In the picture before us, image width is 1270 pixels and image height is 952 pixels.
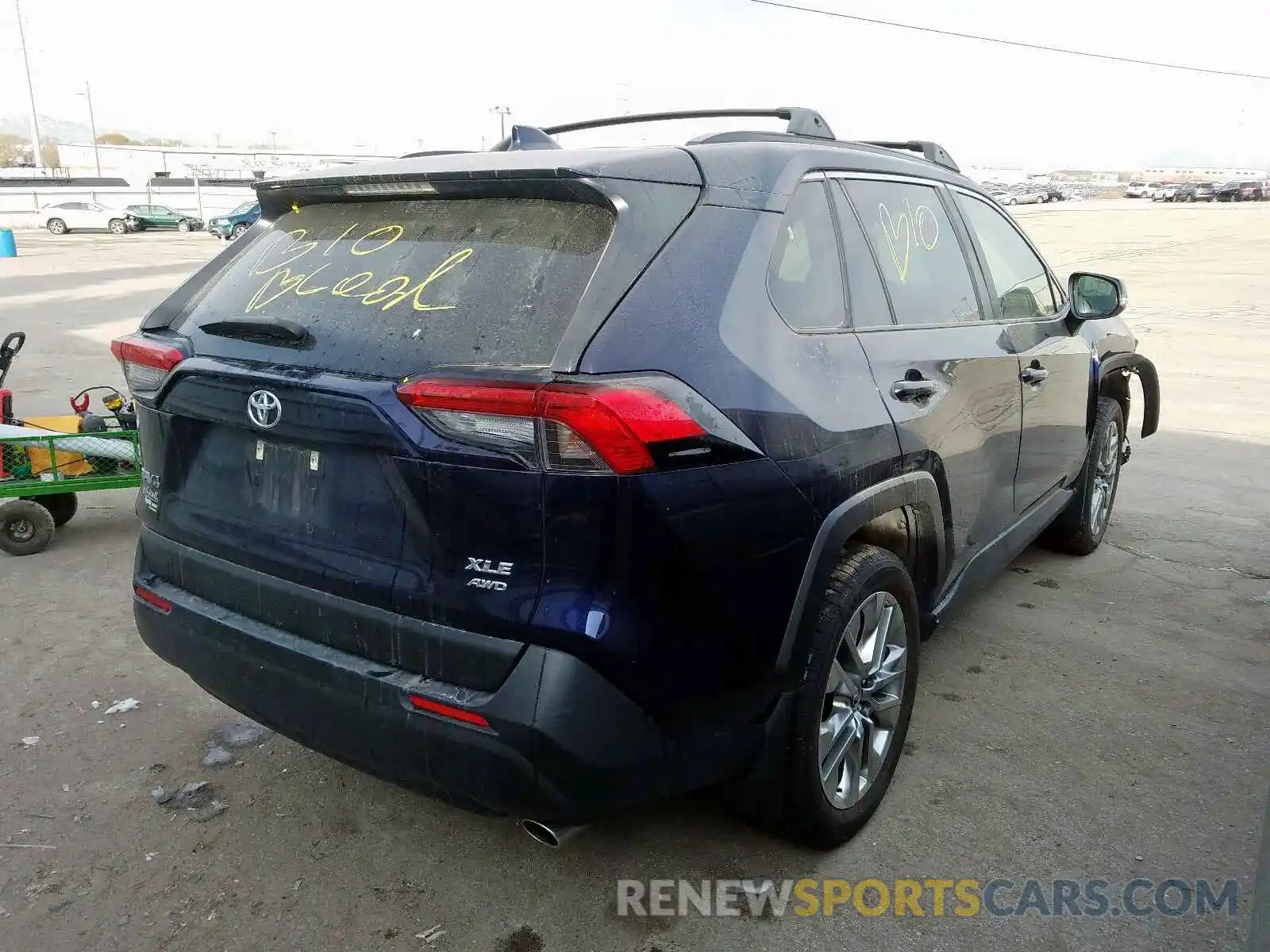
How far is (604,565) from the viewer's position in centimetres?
194

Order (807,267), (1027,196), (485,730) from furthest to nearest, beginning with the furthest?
(1027,196) < (807,267) < (485,730)

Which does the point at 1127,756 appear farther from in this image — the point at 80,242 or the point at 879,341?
the point at 80,242

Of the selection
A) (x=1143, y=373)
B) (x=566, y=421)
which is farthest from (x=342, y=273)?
(x=1143, y=373)

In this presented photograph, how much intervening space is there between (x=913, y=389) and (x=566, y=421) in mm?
1281

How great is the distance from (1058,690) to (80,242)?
38.5 m

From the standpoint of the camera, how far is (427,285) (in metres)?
2.24

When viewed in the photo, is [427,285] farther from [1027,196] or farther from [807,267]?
[1027,196]

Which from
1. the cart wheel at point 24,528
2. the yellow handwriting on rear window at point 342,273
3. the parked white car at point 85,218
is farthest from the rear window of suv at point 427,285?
the parked white car at point 85,218

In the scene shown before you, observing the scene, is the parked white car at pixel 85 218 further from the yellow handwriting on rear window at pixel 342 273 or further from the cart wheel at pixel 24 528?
the yellow handwriting on rear window at pixel 342 273

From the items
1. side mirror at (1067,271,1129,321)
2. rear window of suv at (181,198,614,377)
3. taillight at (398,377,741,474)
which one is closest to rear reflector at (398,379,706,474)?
taillight at (398,377,741,474)

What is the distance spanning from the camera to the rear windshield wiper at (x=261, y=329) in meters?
2.32

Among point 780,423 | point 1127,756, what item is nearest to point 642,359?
point 780,423

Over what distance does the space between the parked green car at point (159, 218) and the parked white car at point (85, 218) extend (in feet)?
1.45

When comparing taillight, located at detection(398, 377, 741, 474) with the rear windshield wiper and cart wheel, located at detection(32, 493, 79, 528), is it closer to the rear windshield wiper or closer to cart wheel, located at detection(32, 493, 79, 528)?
the rear windshield wiper
